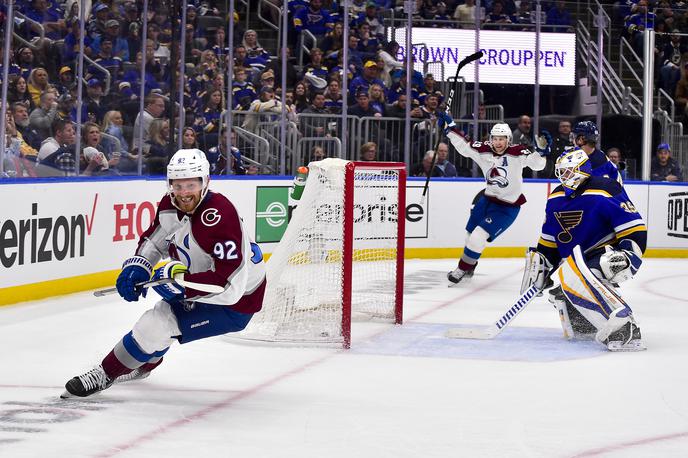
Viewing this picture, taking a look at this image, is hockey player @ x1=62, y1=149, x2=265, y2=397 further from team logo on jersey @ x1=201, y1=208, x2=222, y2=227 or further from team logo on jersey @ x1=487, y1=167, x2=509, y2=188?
team logo on jersey @ x1=487, y1=167, x2=509, y2=188

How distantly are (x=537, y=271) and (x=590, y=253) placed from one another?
29 cm

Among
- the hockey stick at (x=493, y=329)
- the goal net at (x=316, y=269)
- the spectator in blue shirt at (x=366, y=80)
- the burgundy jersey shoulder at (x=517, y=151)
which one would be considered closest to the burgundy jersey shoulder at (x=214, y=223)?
the goal net at (x=316, y=269)

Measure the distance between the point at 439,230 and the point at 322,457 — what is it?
8.08 meters

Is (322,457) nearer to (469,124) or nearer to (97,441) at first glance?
(97,441)

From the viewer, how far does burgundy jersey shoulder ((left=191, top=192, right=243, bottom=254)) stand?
4.30 m

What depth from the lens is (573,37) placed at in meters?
11.9

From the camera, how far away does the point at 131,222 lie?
8.68 m

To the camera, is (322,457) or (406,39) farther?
(406,39)

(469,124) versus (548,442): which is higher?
(469,124)

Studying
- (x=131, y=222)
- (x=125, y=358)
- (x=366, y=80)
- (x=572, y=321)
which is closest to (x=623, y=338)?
(x=572, y=321)

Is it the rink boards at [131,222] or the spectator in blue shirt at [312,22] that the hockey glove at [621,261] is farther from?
the spectator in blue shirt at [312,22]

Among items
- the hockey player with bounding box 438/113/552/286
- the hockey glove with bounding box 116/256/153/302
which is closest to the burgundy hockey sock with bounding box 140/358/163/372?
the hockey glove with bounding box 116/256/153/302

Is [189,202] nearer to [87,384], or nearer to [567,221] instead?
[87,384]

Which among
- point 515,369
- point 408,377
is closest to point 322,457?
point 408,377
